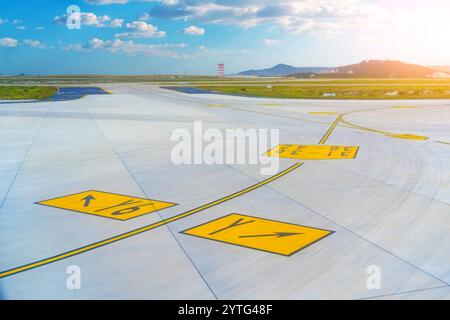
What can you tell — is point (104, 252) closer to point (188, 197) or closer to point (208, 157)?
point (188, 197)

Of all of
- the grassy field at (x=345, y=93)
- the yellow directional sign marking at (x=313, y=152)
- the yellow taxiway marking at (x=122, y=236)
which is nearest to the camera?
the yellow taxiway marking at (x=122, y=236)

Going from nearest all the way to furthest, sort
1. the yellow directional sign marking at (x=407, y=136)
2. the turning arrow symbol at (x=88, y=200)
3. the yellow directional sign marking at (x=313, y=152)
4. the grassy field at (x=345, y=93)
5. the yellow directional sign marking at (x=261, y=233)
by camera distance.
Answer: the yellow directional sign marking at (x=261, y=233), the turning arrow symbol at (x=88, y=200), the yellow directional sign marking at (x=313, y=152), the yellow directional sign marking at (x=407, y=136), the grassy field at (x=345, y=93)

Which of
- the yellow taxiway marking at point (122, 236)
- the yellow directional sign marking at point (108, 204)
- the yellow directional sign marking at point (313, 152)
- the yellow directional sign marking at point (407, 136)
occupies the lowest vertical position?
the yellow taxiway marking at point (122, 236)

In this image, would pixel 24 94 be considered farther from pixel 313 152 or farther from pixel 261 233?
pixel 261 233

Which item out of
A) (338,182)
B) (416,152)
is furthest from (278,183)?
(416,152)

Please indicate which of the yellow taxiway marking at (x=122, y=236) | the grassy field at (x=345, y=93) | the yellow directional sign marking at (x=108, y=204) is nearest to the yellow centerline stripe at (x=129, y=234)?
the yellow taxiway marking at (x=122, y=236)

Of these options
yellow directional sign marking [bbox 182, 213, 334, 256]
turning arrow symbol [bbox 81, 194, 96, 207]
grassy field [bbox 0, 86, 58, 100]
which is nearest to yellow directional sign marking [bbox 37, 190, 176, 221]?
turning arrow symbol [bbox 81, 194, 96, 207]

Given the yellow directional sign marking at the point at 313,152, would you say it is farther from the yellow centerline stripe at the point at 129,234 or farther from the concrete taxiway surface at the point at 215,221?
the yellow centerline stripe at the point at 129,234
